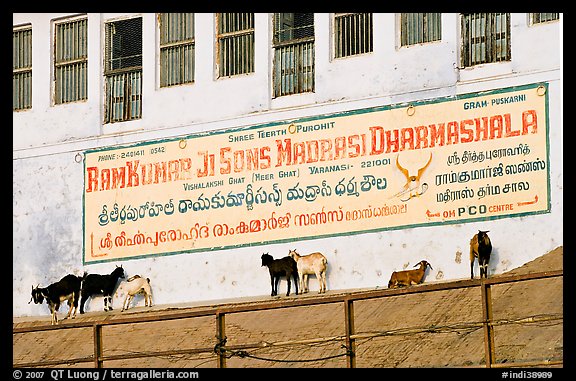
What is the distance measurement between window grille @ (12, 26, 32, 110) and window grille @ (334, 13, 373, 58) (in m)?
7.83

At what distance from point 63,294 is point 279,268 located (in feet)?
17.4

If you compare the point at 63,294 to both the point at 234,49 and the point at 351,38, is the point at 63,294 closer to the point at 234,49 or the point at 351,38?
the point at 234,49

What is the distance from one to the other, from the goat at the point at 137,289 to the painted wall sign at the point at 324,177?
0.63 m

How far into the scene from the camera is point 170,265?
32.1m

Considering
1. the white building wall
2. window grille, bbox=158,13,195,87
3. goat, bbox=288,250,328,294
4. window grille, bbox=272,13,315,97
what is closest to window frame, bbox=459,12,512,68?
the white building wall

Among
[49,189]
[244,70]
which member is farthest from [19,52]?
[244,70]

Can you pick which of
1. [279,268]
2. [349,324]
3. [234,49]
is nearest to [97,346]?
[349,324]

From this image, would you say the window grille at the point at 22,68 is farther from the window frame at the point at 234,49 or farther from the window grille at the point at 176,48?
the window frame at the point at 234,49

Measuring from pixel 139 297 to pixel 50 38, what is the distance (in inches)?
249

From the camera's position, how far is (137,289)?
105 feet

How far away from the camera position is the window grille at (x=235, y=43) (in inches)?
1265

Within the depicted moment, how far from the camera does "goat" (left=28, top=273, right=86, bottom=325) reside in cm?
3306

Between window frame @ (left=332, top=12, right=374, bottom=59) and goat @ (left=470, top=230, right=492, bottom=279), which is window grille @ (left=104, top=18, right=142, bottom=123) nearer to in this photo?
window frame @ (left=332, top=12, right=374, bottom=59)

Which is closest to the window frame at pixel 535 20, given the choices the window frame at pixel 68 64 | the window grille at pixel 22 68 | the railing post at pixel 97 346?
the window frame at pixel 68 64
